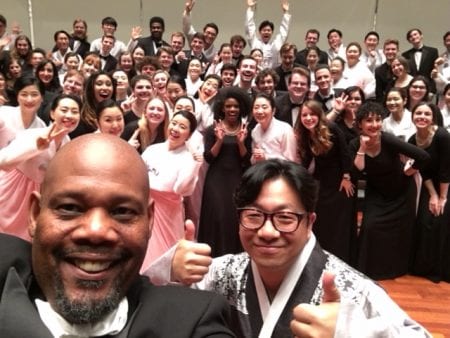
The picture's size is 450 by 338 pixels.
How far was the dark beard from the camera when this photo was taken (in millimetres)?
1002

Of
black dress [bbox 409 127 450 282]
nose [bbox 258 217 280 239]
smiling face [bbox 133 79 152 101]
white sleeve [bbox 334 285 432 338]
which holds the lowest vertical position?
black dress [bbox 409 127 450 282]

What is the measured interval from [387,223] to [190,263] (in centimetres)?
303

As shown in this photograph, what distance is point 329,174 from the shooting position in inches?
154

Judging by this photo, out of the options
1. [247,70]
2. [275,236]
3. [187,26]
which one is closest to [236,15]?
[187,26]

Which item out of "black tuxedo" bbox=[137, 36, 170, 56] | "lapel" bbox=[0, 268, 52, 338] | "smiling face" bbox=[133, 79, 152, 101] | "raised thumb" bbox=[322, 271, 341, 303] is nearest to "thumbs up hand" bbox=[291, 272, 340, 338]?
"raised thumb" bbox=[322, 271, 341, 303]

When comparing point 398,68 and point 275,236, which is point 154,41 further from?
point 275,236

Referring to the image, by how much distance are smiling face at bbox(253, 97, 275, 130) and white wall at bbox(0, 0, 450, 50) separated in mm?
6579

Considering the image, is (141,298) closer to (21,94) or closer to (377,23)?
(21,94)

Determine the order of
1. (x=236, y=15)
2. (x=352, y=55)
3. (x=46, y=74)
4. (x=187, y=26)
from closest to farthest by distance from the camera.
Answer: (x=46, y=74) → (x=352, y=55) → (x=187, y=26) → (x=236, y=15)

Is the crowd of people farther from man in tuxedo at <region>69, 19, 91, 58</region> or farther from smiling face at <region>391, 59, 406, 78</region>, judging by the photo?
man in tuxedo at <region>69, 19, 91, 58</region>

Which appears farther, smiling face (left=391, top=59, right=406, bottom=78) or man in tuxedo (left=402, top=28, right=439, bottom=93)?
man in tuxedo (left=402, top=28, right=439, bottom=93)

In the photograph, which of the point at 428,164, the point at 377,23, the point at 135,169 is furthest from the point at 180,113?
the point at 377,23

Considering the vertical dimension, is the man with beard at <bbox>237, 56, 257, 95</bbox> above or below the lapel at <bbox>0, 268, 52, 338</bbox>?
above

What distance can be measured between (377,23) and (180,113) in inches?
299
